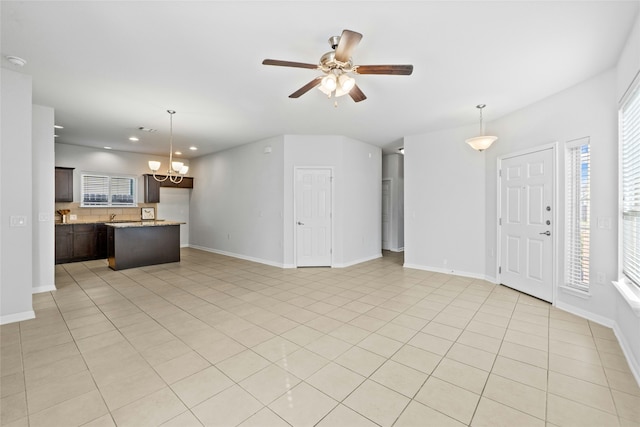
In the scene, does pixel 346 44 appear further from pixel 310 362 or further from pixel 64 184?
pixel 64 184

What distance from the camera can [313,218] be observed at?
5.82 meters

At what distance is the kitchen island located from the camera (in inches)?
216

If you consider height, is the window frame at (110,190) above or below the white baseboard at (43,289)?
above

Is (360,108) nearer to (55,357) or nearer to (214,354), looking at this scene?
(214,354)

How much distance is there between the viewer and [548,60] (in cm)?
276

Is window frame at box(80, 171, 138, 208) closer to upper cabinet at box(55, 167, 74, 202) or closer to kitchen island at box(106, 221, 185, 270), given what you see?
upper cabinet at box(55, 167, 74, 202)

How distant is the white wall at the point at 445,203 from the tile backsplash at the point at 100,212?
23.6ft

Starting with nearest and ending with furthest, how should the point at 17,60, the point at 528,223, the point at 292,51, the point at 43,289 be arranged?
1. the point at 292,51
2. the point at 17,60
3. the point at 528,223
4. the point at 43,289

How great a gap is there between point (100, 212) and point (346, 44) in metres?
7.90

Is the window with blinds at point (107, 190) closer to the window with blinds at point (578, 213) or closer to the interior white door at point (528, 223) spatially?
the interior white door at point (528, 223)

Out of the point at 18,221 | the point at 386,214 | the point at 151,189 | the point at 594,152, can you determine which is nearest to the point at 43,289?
the point at 18,221

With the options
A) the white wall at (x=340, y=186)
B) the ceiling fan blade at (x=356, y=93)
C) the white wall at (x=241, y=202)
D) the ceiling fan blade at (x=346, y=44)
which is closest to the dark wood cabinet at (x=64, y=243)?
the white wall at (x=241, y=202)

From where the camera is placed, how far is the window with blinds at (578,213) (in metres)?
3.20

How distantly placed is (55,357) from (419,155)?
586 centimetres
